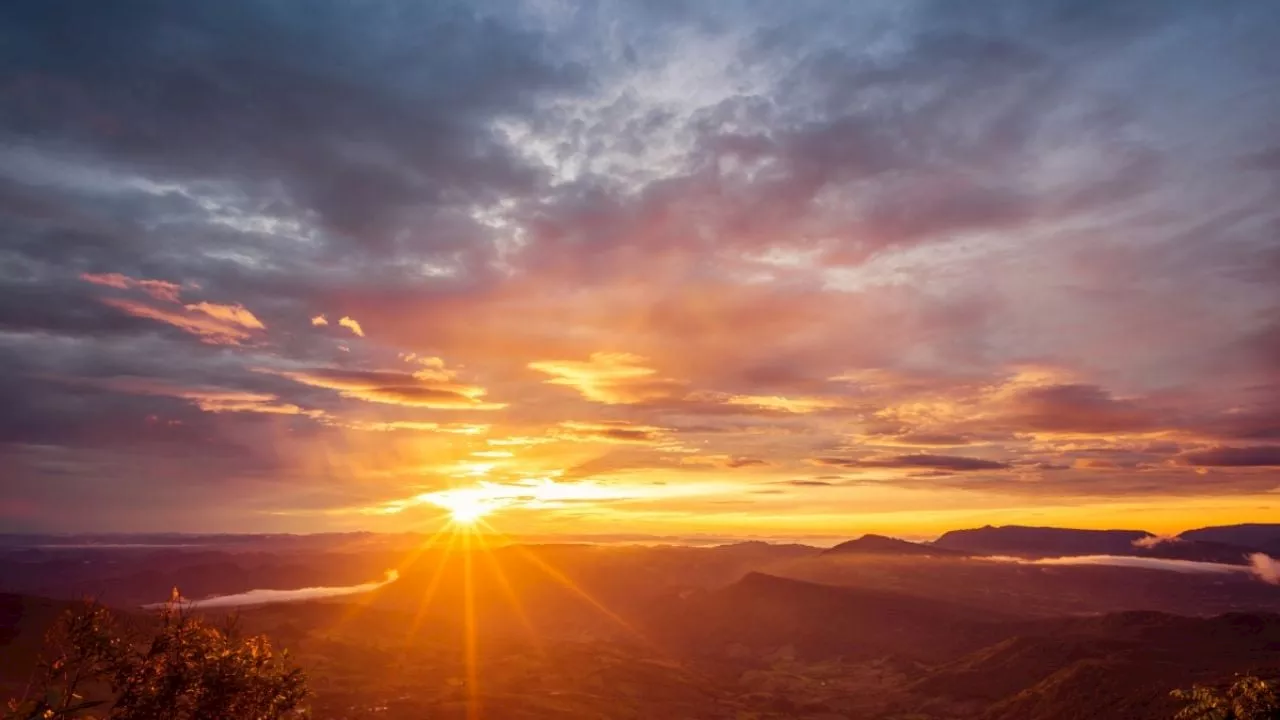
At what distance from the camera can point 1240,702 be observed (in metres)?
25.4

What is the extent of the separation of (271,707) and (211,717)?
78.4 inches

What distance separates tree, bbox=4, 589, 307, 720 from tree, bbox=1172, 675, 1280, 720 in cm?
3293

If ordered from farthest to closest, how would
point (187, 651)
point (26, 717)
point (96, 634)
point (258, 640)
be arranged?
point (258, 640) → point (187, 651) → point (96, 634) → point (26, 717)

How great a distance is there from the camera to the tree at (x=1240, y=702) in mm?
24844

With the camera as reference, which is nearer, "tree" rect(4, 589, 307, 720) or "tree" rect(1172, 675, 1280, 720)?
"tree" rect(4, 589, 307, 720)

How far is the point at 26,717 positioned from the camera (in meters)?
17.0

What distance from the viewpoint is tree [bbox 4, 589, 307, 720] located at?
23.3m

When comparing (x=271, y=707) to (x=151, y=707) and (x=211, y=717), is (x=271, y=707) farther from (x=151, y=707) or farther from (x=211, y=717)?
(x=151, y=707)

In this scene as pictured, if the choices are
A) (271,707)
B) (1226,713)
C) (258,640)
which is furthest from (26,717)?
(1226,713)

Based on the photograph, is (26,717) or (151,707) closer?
(26,717)

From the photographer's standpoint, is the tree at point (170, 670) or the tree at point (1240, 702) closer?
the tree at point (170, 670)

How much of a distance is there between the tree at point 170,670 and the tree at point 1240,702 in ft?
108

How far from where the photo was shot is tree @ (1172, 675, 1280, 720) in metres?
24.8

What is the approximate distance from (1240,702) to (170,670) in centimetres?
3842
